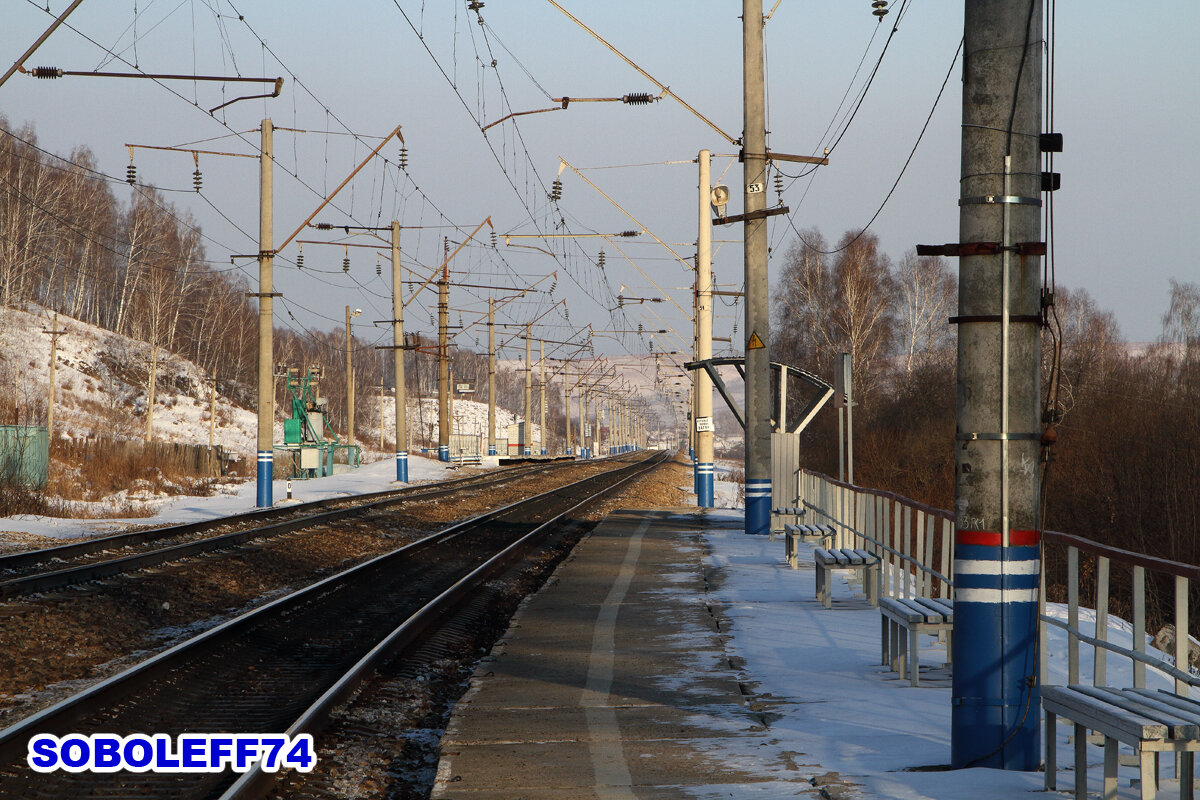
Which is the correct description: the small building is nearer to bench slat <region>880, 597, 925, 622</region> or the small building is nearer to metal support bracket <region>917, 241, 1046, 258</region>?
bench slat <region>880, 597, 925, 622</region>

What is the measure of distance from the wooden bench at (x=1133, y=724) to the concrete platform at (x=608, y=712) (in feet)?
4.11

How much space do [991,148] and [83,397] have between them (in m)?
77.1

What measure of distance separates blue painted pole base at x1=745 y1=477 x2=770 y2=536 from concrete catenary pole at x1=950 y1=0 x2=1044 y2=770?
15398 millimetres

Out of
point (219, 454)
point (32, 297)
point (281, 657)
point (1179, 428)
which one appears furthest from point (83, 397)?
point (281, 657)

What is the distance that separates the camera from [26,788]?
629cm

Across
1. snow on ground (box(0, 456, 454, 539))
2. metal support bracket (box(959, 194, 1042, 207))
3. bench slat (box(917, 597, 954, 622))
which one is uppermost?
metal support bracket (box(959, 194, 1042, 207))

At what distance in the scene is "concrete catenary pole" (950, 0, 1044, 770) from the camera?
6211 mm

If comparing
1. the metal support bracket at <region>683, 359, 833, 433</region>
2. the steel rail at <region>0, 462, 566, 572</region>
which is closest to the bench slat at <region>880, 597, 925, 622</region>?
the steel rail at <region>0, 462, 566, 572</region>

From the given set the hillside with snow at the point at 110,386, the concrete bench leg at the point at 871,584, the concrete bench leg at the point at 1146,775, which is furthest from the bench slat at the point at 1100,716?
the hillside with snow at the point at 110,386

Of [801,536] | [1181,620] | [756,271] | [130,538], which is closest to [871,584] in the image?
[801,536]

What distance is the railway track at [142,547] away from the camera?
14.2m

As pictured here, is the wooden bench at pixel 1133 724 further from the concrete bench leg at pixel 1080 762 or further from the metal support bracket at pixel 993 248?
the metal support bracket at pixel 993 248

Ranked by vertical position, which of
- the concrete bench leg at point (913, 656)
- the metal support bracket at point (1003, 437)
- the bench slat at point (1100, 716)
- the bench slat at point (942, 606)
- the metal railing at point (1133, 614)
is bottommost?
the concrete bench leg at point (913, 656)

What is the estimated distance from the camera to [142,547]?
18.3 metres
